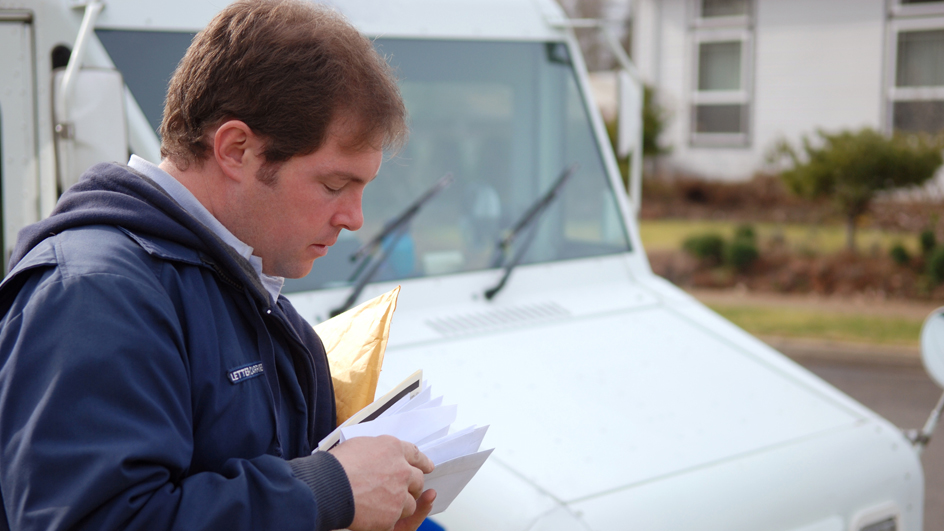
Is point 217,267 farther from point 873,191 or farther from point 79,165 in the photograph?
point 873,191

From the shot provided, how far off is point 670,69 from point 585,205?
57.1 ft

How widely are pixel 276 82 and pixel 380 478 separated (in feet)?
1.90

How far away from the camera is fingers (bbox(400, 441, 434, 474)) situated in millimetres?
1300

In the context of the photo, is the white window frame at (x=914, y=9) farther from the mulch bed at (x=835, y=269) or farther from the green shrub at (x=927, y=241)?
the green shrub at (x=927, y=241)

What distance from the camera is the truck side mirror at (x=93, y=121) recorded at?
2324 mm

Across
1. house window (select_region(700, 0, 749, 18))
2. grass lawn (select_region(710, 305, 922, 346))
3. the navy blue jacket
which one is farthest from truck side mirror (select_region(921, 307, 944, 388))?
house window (select_region(700, 0, 749, 18))

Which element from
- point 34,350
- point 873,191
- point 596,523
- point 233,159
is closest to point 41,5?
point 233,159

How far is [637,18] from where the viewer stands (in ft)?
66.0

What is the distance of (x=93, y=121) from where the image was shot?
2.33m

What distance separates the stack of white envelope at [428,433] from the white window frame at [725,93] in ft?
62.5

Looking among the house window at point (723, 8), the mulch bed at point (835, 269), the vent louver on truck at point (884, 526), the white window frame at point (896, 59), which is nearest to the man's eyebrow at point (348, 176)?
the vent louver on truck at point (884, 526)

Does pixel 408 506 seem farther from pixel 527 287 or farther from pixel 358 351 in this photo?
pixel 527 287

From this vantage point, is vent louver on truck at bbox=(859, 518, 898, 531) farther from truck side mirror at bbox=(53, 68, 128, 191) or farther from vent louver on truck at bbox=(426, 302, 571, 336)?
truck side mirror at bbox=(53, 68, 128, 191)

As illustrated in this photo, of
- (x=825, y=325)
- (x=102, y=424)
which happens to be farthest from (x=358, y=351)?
(x=825, y=325)
